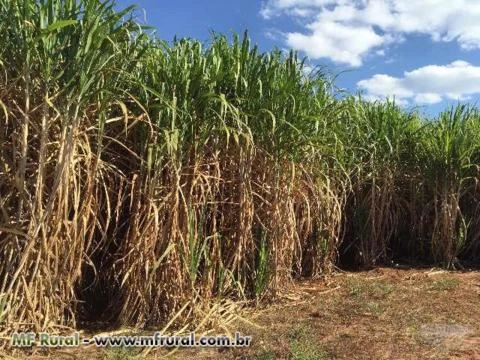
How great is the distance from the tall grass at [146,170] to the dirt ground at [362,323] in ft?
0.93

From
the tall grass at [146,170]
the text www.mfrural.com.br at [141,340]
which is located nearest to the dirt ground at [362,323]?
the text www.mfrural.com.br at [141,340]

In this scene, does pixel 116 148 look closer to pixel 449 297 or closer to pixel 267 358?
pixel 267 358

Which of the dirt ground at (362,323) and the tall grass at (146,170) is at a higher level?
the tall grass at (146,170)

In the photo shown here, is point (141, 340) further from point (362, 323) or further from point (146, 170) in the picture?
point (362, 323)

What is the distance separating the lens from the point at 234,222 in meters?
3.90

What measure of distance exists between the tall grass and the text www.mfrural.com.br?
97 mm

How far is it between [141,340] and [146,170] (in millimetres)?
1001

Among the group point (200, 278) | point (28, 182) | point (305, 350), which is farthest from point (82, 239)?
point (305, 350)

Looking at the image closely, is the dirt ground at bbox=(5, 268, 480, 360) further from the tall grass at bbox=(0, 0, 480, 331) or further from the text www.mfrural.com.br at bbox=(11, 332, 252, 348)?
the tall grass at bbox=(0, 0, 480, 331)

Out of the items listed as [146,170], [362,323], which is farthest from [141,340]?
[362,323]

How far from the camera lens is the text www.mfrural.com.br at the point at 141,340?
3066 millimetres

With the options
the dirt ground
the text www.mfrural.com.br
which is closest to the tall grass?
the text www.mfrural.com.br

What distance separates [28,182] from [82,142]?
381mm

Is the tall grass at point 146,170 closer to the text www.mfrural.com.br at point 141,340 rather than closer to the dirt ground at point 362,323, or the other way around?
the text www.mfrural.com.br at point 141,340
